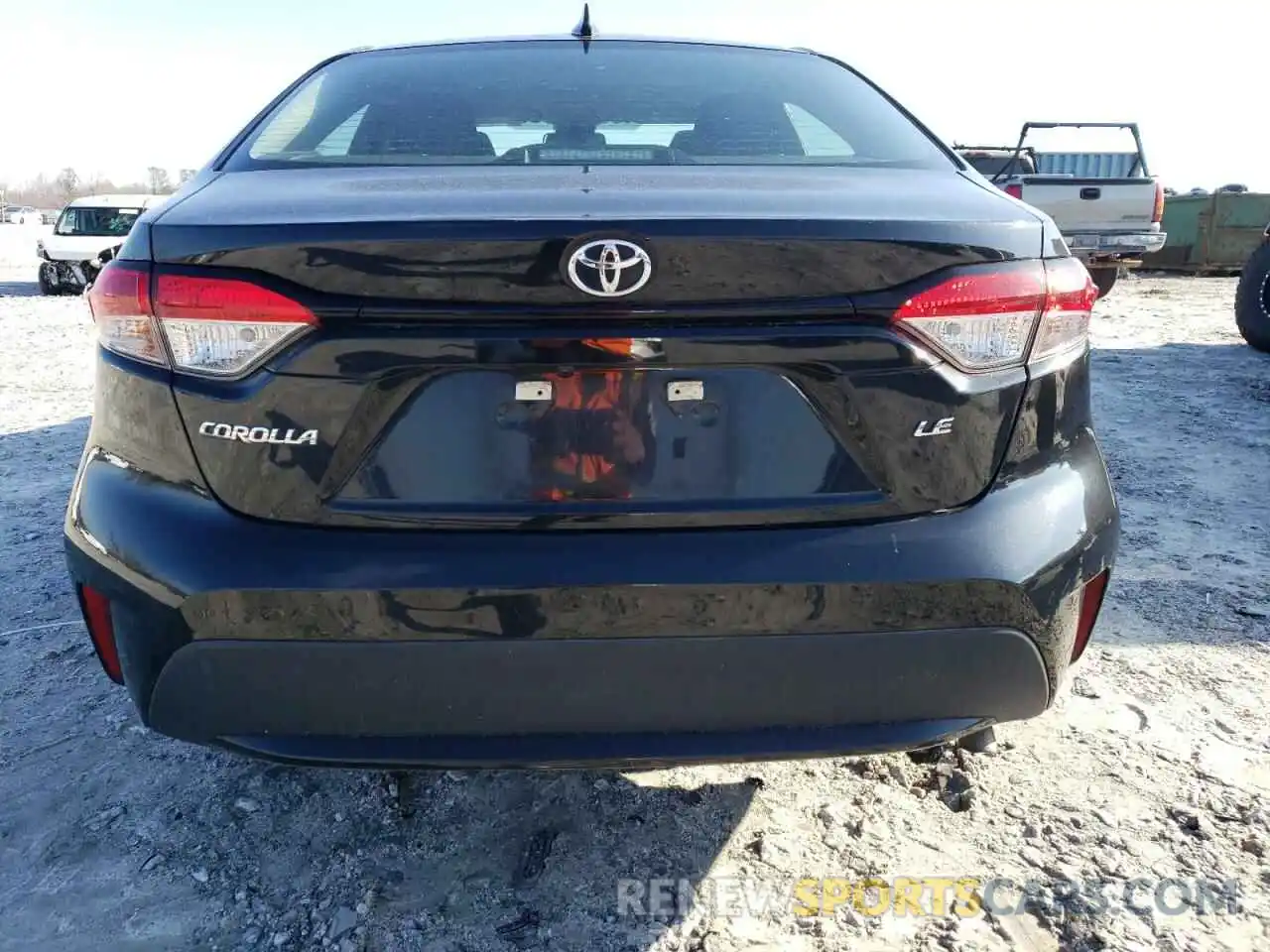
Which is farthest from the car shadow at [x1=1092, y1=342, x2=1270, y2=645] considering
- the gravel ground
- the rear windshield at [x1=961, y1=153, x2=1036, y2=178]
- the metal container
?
the metal container

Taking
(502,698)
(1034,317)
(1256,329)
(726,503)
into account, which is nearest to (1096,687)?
(1034,317)

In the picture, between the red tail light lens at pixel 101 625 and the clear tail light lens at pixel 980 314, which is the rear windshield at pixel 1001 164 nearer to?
the clear tail light lens at pixel 980 314

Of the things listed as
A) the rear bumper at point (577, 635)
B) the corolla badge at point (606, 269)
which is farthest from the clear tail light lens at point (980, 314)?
the corolla badge at point (606, 269)

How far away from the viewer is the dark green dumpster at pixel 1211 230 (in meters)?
15.5

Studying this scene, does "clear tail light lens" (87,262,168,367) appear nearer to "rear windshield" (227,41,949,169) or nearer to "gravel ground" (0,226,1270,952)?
"rear windshield" (227,41,949,169)

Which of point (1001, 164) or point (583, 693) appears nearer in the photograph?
point (583, 693)

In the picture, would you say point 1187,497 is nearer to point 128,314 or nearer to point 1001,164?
point 128,314

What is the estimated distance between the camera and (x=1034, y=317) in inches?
58.5

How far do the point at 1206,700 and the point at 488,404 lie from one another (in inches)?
86.2

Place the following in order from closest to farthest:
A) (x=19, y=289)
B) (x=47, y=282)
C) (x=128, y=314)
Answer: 1. (x=128, y=314)
2. (x=47, y=282)
3. (x=19, y=289)

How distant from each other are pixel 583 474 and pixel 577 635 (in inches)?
9.3

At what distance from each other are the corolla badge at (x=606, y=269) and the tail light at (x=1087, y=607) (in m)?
0.89

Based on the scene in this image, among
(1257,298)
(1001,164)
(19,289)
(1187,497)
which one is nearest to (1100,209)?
(1001,164)

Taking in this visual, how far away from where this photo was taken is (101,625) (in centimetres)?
159
